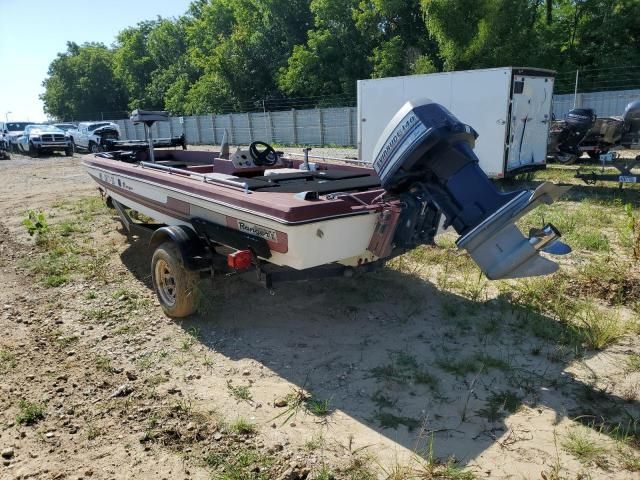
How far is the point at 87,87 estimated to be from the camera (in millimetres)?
56094

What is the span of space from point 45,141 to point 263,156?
20.9 metres

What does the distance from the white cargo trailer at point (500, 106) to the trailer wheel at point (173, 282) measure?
6.94 metres

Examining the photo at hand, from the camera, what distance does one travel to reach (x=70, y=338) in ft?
14.5

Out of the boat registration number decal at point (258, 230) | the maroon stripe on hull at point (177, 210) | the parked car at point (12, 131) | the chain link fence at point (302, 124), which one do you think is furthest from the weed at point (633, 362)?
the parked car at point (12, 131)

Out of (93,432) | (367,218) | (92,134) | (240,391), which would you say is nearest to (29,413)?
(93,432)

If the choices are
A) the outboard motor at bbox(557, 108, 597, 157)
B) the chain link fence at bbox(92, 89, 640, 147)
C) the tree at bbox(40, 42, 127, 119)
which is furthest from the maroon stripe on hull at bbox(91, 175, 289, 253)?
the tree at bbox(40, 42, 127, 119)

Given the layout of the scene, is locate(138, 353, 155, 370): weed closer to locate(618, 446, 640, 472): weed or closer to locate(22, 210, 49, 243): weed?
locate(618, 446, 640, 472): weed

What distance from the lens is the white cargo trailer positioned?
31.1 ft

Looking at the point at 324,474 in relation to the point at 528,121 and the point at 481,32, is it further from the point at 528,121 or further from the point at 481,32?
the point at 481,32

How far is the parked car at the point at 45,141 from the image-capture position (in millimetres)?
23109

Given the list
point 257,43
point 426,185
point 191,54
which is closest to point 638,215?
point 426,185

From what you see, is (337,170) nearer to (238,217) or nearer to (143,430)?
(238,217)

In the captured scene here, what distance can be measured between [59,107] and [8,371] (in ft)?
205

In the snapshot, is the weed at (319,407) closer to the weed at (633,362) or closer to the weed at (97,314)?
the weed at (633,362)
